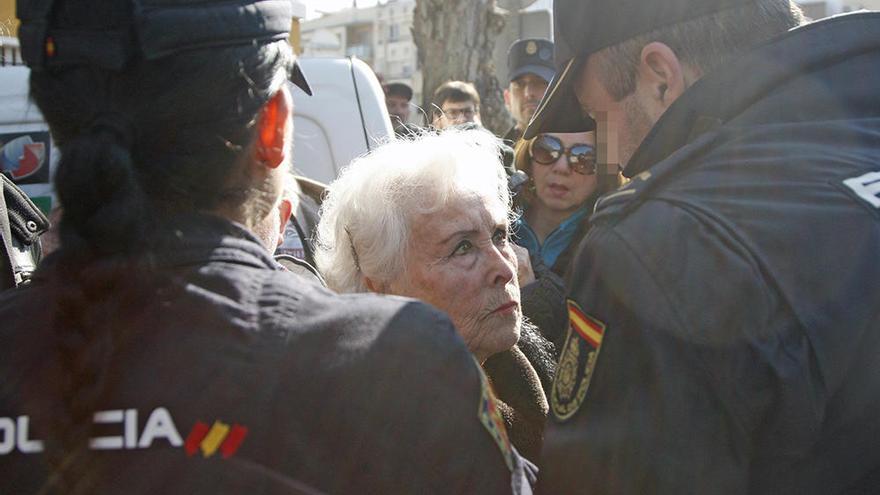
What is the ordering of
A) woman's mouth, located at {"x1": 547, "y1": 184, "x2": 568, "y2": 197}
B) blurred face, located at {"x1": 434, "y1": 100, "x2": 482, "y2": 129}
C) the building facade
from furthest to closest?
1. the building facade
2. blurred face, located at {"x1": 434, "y1": 100, "x2": 482, "y2": 129}
3. woman's mouth, located at {"x1": 547, "y1": 184, "x2": 568, "y2": 197}

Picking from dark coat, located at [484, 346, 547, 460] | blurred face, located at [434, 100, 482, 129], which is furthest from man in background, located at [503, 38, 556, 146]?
dark coat, located at [484, 346, 547, 460]

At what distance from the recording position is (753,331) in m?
1.31

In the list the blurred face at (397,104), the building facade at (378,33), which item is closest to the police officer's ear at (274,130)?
the blurred face at (397,104)

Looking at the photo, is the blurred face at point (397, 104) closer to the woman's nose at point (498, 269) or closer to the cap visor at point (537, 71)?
the cap visor at point (537, 71)

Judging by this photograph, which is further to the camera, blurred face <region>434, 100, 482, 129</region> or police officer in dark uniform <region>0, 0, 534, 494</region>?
blurred face <region>434, 100, 482, 129</region>

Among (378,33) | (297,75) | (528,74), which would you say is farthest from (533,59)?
(378,33)

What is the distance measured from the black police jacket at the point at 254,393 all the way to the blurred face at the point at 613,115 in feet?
2.11

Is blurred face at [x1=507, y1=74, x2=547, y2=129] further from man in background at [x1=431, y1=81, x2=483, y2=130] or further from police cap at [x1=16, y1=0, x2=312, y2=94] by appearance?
police cap at [x1=16, y1=0, x2=312, y2=94]

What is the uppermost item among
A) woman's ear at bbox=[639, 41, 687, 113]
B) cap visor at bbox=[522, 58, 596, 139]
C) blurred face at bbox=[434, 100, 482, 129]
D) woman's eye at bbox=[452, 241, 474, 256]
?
woman's ear at bbox=[639, 41, 687, 113]

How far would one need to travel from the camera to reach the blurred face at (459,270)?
2711mm

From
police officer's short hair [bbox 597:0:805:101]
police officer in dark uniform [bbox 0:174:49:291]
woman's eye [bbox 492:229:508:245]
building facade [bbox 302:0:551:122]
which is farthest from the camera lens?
building facade [bbox 302:0:551:122]

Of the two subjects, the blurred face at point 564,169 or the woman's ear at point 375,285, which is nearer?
the woman's ear at point 375,285

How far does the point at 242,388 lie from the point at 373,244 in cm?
164

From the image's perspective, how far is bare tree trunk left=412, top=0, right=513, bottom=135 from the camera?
8.25 meters
